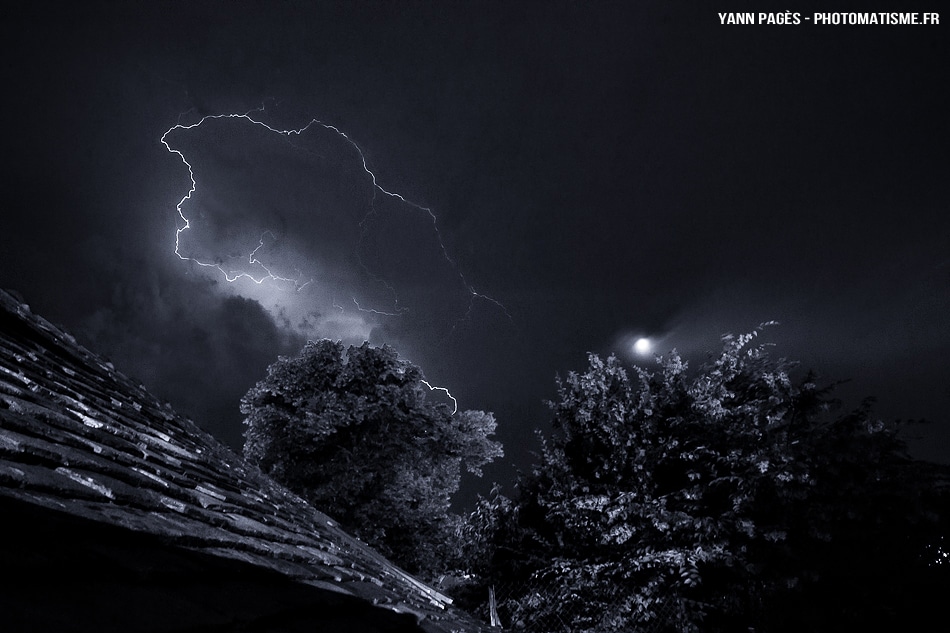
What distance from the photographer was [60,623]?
0.82 metres

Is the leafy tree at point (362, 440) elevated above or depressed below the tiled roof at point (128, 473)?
above

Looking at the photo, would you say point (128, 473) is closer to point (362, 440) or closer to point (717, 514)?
point (717, 514)

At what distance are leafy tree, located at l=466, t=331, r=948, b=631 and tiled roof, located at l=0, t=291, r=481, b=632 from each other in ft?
22.5

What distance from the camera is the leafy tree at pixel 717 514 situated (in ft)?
23.3

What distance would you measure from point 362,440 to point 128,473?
1341 cm

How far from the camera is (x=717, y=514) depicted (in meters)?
8.55

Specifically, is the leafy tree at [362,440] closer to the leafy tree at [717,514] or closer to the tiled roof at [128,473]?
the leafy tree at [717,514]

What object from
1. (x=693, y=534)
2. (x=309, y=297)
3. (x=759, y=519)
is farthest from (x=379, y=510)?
(x=309, y=297)

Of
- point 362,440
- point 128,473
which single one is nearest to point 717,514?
point 128,473

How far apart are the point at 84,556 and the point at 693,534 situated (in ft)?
31.0

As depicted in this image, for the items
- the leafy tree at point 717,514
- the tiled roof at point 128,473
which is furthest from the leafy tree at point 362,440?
the tiled roof at point 128,473

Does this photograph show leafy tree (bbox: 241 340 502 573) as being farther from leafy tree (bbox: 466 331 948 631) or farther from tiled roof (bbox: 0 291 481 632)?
tiled roof (bbox: 0 291 481 632)

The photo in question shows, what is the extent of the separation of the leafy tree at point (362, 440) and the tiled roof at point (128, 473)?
10388mm

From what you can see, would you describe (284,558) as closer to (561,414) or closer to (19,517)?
(19,517)
